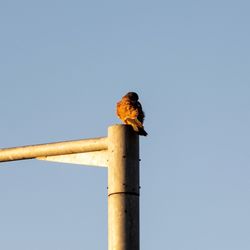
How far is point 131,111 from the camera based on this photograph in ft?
25.5

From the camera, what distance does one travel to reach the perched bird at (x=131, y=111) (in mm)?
7547

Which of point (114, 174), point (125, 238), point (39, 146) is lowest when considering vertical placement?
point (125, 238)

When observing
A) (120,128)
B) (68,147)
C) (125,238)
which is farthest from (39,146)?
(125,238)

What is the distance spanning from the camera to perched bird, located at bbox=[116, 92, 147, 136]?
7.55 metres

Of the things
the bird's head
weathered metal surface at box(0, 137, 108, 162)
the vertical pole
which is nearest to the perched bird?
the bird's head

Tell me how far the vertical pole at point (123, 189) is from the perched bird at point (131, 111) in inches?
5.9

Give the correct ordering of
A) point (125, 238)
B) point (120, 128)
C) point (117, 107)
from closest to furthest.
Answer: point (125, 238) → point (120, 128) → point (117, 107)

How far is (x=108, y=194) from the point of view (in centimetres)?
719

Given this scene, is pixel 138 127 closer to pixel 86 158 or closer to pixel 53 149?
pixel 86 158

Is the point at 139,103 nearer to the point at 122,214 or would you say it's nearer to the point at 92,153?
the point at 92,153

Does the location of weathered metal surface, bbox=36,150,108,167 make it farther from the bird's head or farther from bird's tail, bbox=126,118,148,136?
the bird's head

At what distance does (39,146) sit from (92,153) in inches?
22.9

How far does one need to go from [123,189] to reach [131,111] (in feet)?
3.10

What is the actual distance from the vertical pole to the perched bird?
149 millimetres
